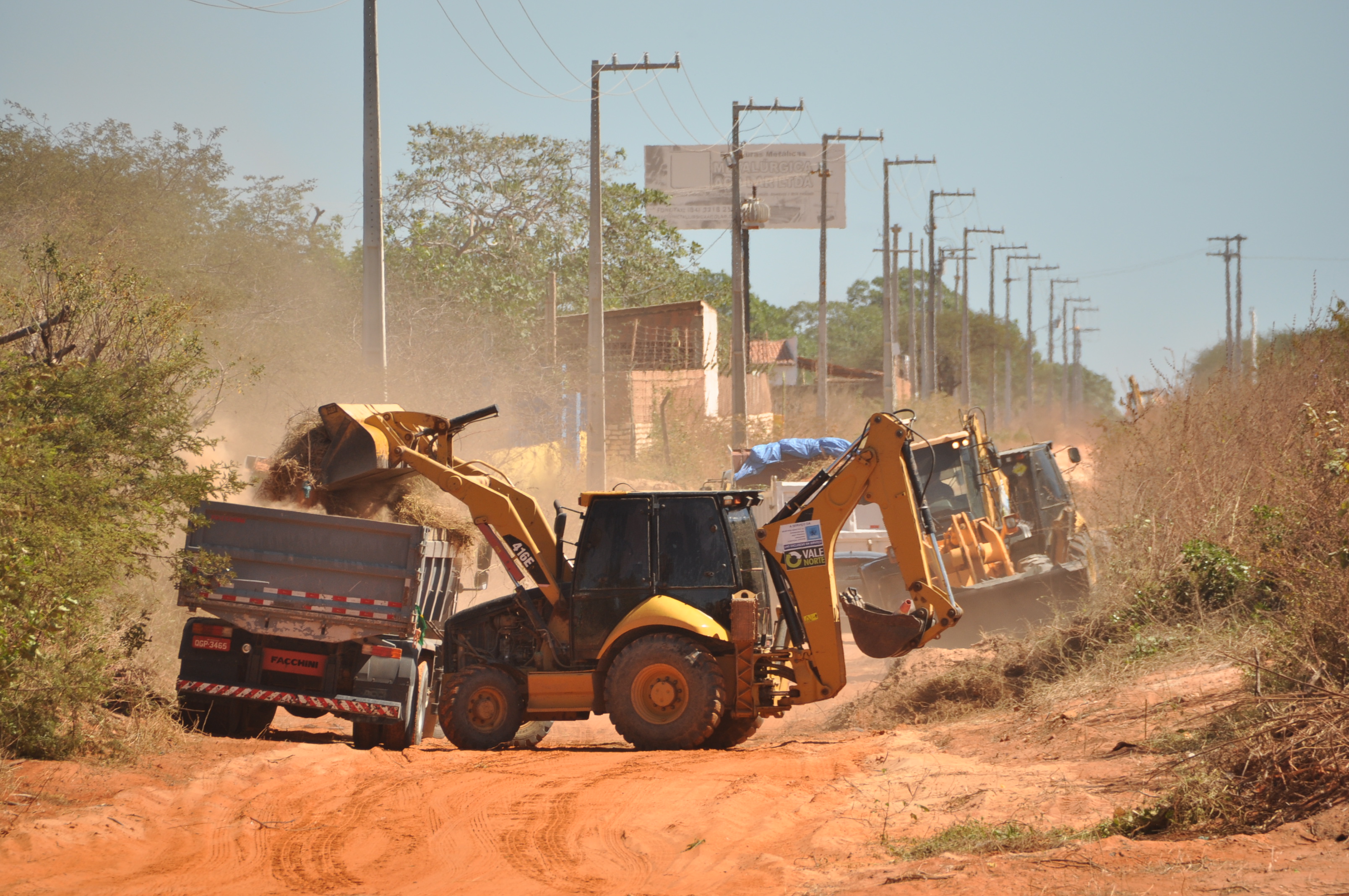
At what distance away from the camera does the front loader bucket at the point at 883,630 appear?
9.09m

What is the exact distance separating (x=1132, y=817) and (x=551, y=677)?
4.88 m

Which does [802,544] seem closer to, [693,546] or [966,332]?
[693,546]

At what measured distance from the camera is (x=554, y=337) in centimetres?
3234

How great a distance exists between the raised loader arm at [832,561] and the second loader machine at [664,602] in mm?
14

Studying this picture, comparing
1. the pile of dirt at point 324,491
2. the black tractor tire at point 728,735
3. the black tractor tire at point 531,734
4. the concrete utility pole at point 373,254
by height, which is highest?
the concrete utility pole at point 373,254

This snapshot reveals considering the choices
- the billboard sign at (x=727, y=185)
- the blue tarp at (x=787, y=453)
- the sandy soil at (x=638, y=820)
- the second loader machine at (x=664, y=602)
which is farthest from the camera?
the billboard sign at (x=727, y=185)

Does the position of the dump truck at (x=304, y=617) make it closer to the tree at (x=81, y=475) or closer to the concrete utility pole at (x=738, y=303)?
the tree at (x=81, y=475)

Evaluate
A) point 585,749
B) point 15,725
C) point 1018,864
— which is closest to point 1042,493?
point 585,749

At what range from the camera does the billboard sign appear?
2491 inches

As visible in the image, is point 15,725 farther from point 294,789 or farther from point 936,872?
point 936,872

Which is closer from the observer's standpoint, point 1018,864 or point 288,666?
point 1018,864

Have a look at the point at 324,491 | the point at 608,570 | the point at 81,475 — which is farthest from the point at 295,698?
the point at 608,570

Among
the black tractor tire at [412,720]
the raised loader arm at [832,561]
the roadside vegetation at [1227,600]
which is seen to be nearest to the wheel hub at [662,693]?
the raised loader arm at [832,561]

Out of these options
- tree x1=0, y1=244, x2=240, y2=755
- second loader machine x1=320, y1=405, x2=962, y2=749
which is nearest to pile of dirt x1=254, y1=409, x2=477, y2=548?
second loader machine x1=320, y1=405, x2=962, y2=749
